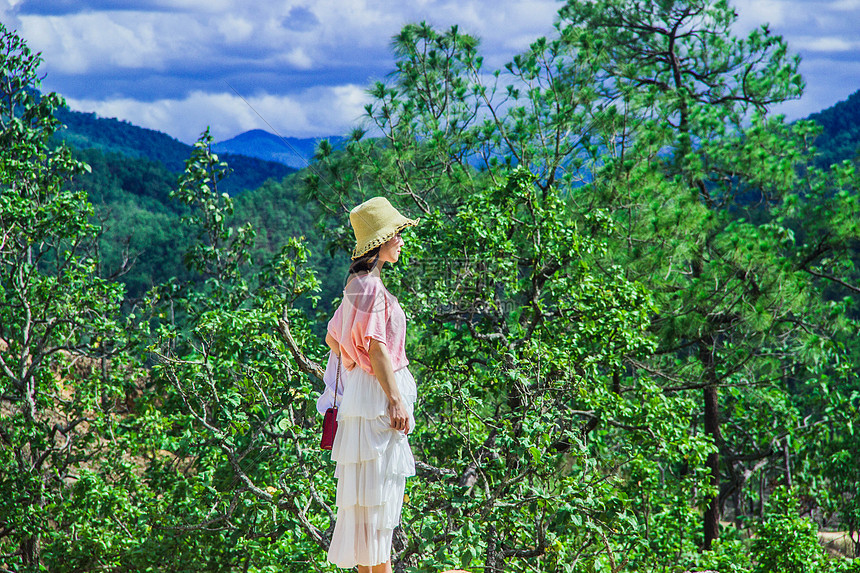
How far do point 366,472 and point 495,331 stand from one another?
270 cm

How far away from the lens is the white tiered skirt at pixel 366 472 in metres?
2.29

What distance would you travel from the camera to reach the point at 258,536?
147 inches

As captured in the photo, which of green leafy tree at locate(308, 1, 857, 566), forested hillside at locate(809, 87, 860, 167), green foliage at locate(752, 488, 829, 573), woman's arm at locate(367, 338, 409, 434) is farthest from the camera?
forested hillside at locate(809, 87, 860, 167)

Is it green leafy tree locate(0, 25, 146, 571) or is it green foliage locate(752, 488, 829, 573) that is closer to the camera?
green foliage locate(752, 488, 829, 573)

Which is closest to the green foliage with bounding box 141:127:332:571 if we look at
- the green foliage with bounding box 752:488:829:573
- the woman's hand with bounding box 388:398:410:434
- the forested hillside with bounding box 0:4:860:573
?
the forested hillside with bounding box 0:4:860:573

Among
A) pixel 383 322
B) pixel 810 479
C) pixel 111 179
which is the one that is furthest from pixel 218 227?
pixel 111 179

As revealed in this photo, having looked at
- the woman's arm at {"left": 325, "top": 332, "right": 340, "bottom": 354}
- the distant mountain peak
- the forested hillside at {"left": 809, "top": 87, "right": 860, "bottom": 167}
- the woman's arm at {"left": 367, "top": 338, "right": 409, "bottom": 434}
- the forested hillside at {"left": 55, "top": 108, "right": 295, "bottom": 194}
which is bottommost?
the woman's arm at {"left": 367, "top": 338, "right": 409, "bottom": 434}

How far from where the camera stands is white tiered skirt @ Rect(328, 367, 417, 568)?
2287 millimetres

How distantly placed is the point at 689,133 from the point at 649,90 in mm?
603

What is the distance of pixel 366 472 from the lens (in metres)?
2.30

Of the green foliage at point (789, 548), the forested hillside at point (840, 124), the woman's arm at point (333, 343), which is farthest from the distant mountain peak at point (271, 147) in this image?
the forested hillside at point (840, 124)

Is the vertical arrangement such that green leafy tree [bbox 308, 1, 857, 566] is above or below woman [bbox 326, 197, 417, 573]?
above

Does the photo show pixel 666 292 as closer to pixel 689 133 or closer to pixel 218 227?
pixel 689 133

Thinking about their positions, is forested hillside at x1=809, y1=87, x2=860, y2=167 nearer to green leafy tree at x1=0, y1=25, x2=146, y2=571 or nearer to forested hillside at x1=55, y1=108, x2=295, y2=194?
green leafy tree at x1=0, y1=25, x2=146, y2=571
